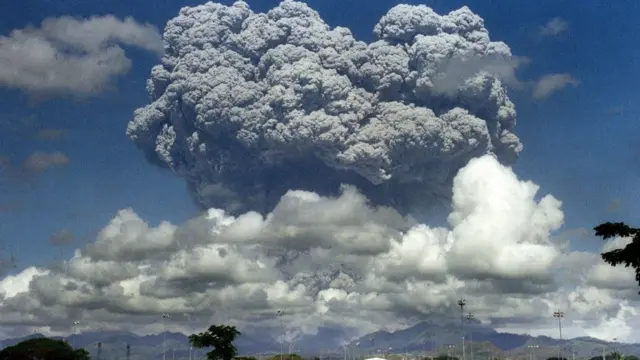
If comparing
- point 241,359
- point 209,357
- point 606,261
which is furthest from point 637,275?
point 241,359

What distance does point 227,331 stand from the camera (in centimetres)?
16850

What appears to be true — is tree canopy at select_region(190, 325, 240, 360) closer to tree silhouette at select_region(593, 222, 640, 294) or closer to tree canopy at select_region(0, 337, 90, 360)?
tree canopy at select_region(0, 337, 90, 360)

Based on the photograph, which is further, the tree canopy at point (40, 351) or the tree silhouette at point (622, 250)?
the tree canopy at point (40, 351)

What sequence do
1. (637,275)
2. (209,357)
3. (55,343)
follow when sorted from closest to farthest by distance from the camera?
(637,275) < (209,357) < (55,343)

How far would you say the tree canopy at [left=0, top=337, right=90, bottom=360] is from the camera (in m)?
172

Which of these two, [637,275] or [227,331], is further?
[227,331]

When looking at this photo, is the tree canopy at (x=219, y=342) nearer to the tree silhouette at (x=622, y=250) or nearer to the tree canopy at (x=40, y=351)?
the tree canopy at (x=40, y=351)

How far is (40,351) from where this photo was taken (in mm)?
174875

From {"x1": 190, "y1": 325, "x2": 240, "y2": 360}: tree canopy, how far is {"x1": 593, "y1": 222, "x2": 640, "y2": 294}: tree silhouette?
130604mm

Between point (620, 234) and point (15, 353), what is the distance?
152 m

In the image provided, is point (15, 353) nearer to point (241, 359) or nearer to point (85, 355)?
point (85, 355)

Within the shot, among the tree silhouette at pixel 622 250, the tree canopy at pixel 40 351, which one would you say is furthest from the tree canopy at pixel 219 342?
the tree silhouette at pixel 622 250

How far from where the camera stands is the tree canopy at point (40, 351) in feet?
564

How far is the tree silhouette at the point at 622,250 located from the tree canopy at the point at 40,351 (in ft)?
485
